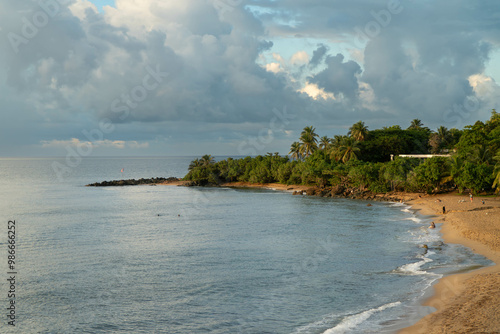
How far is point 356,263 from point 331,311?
10.4m

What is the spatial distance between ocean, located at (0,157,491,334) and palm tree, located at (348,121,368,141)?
5294cm

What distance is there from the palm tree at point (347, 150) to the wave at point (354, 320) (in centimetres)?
7754

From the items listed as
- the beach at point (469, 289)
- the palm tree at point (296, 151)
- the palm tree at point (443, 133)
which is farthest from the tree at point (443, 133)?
the beach at point (469, 289)

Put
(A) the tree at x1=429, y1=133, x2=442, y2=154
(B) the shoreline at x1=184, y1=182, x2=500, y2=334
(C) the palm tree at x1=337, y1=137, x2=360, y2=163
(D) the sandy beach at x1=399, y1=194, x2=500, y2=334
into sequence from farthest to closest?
(A) the tree at x1=429, y1=133, x2=442, y2=154
(C) the palm tree at x1=337, y1=137, x2=360, y2=163
(B) the shoreline at x1=184, y1=182, x2=500, y2=334
(D) the sandy beach at x1=399, y1=194, x2=500, y2=334

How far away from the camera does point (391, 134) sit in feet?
371

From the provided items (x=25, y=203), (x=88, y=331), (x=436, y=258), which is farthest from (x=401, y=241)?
(x=25, y=203)

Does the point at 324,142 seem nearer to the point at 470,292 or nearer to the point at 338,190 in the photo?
the point at 338,190

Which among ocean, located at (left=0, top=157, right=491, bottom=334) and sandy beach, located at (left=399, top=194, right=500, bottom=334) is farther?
ocean, located at (left=0, top=157, right=491, bottom=334)

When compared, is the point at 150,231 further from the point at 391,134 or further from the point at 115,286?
the point at 391,134

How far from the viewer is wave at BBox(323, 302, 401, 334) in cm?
1920

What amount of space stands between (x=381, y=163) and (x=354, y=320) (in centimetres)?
7033

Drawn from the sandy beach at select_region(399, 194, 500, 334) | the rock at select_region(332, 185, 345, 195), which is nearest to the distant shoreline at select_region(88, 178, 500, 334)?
the sandy beach at select_region(399, 194, 500, 334)

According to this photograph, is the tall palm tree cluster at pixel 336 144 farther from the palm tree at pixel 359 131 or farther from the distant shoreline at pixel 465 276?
the distant shoreline at pixel 465 276

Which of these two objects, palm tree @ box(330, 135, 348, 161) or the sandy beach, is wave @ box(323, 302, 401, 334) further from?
palm tree @ box(330, 135, 348, 161)
